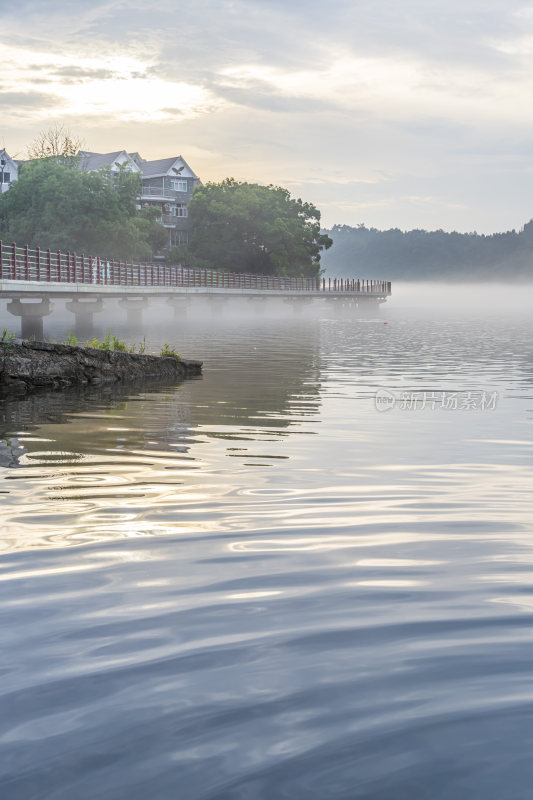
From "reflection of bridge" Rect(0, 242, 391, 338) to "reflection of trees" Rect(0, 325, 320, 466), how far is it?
1927 centimetres

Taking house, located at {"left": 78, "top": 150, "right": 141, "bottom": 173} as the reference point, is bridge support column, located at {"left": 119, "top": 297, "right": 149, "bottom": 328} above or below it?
below

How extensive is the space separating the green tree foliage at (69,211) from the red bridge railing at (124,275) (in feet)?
6.50

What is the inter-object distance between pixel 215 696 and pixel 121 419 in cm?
966

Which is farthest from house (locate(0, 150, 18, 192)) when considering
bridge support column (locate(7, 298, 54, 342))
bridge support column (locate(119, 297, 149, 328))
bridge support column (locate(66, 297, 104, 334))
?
bridge support column (locate(7, 298, 54, 342))

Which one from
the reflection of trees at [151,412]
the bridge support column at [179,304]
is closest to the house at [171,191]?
the bridge support column at [179,304]

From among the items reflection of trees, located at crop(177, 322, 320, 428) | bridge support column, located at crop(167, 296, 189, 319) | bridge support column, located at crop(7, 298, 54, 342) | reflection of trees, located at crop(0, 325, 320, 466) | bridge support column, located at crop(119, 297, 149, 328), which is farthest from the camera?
bridge support column, located at crop(167, 296, 189, 319)

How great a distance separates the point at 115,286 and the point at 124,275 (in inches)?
327

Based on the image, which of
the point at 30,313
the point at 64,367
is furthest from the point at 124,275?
the point at 64,367

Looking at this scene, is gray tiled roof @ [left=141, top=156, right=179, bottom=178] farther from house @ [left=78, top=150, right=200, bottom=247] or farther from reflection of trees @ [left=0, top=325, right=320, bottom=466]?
reflection of trees @ [left=0, top=325, right=320, bottom=466]

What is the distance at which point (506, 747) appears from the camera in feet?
10.5

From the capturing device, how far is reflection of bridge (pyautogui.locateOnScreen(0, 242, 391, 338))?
41.9 m

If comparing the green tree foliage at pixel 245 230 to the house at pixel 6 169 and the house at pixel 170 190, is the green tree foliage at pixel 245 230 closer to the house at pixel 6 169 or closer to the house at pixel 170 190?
the house at pixel 170 190

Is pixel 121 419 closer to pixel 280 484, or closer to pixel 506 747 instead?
pixel 280 484

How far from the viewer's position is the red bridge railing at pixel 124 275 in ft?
137
